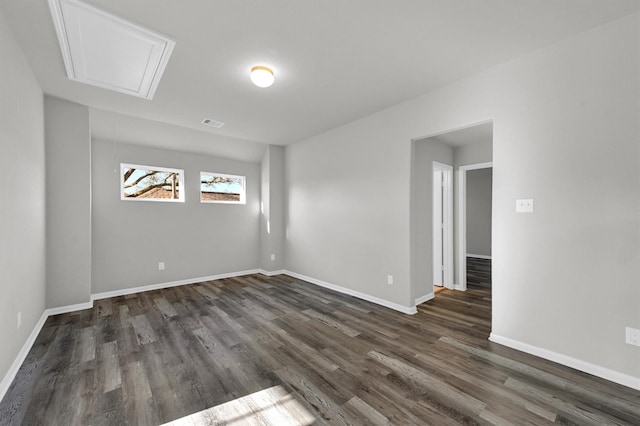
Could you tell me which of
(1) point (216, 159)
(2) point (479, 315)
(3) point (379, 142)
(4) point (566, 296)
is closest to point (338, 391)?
(4) point (566, 296)

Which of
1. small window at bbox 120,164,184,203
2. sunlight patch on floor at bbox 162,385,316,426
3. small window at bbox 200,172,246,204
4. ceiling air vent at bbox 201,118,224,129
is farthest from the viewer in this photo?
small window at bbox 200,172,246,204

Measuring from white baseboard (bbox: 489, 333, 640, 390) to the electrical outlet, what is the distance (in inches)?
9.6

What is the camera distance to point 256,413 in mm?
1656

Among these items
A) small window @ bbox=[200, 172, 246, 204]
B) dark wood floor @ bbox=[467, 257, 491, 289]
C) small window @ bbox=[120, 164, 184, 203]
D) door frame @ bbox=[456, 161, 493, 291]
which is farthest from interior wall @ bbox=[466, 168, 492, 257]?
small window @ bbox=[120, 164, 184, 203]

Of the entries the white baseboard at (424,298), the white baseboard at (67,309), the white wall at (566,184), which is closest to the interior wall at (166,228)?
the white baseboard at (67,309)

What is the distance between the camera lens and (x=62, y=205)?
3.40 metres

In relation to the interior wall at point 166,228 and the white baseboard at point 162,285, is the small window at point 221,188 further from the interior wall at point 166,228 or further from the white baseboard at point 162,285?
the white baseboard at point 162,285

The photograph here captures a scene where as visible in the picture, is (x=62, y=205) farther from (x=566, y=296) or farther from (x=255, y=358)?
(x=566, y=296)

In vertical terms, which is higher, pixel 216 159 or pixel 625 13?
pixel 625 13

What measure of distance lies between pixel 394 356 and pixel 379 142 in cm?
263

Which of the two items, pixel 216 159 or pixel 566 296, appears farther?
pixel 216 159

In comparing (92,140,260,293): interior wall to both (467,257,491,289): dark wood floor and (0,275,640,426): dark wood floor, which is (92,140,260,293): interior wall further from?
(467,257,491,289): dark wood floor

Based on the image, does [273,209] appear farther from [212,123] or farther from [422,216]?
[422,216]

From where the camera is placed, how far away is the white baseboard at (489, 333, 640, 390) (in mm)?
1903
